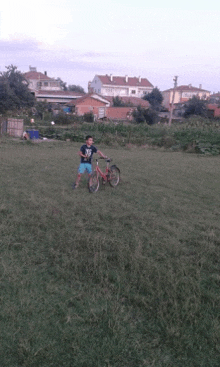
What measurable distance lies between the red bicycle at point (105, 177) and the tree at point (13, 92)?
32395 millimetres

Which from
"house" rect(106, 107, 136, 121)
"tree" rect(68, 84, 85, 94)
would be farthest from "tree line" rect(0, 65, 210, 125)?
"tree" rect(68, 84, 85, 94)

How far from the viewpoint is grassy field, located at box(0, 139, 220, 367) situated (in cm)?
302

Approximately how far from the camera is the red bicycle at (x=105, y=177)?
9.15 meters

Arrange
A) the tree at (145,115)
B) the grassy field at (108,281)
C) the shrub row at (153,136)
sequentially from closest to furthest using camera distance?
the grassy field at (108,281)
the shrub row at (153,136)
the tree at (145,115)

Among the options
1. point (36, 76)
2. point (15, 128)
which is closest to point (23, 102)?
point (15, 128)

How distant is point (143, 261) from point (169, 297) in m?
0.95

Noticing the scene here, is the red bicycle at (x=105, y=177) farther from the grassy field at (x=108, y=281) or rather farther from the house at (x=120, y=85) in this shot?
the house at (x=120, y=85)

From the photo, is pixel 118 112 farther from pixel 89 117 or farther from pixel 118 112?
pixel 89 117

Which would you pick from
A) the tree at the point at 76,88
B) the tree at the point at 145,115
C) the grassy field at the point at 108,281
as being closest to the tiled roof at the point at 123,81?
the tree at the point at 76,88

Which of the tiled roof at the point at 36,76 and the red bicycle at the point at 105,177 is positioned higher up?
the tiled roof at the point at 36,76

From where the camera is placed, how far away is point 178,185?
34.8 feet

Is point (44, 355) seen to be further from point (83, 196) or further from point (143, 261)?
point (83, 196)

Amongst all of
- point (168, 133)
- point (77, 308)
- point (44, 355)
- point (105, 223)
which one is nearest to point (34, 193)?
point (105, 223)

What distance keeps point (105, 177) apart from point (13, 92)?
113ft
